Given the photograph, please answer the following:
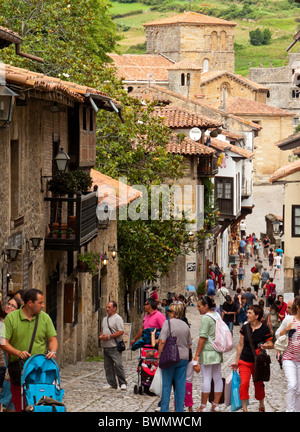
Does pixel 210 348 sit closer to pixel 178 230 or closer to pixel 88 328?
pixel 88 328

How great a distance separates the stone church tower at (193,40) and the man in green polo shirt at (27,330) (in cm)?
11794

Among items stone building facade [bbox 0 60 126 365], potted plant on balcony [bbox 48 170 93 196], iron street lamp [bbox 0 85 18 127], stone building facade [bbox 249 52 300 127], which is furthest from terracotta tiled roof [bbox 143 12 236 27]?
iron street lamp [bbox 0 85 18 127]

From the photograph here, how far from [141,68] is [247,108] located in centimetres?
1220

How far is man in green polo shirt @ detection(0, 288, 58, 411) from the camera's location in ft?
32.5

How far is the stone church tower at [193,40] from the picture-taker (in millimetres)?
126188

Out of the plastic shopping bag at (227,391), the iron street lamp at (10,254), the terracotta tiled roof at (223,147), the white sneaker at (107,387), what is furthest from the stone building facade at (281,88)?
the plastic shopping bag at (227,391)

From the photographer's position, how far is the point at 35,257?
16.9 metres

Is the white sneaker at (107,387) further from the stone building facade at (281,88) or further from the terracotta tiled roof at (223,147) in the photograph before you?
the stone building facade at (281,88)

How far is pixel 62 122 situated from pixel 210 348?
29.5 feet

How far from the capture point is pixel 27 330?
9.99 m

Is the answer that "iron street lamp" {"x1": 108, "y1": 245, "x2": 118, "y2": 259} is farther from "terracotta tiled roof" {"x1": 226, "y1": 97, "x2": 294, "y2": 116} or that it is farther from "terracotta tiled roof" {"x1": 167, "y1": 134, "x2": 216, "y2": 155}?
"terracotta tiled roof" {"x1": 226, "y1": 97, "x2": 294, "y2": 116}

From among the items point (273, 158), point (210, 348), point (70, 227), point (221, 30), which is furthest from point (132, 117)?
point (221, 30)

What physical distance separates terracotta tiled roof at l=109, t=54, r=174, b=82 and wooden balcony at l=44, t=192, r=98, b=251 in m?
78.6

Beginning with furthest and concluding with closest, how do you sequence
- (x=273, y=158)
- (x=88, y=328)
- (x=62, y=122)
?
1. (x=273, y=158)
2. (x=88, y=328)
3. (x=62, y=122)
